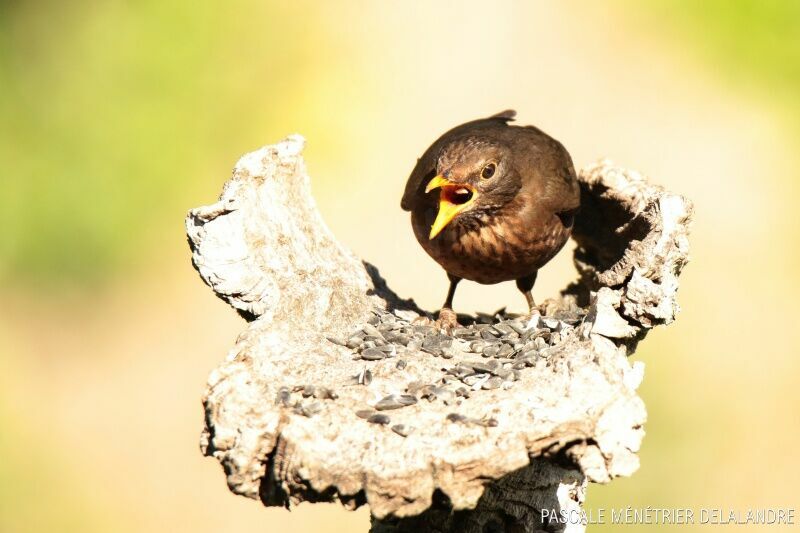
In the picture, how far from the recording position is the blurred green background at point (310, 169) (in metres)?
8.36

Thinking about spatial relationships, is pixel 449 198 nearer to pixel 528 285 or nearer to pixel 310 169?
pixel 528 285

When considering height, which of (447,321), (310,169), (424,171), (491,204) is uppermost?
(310,169)

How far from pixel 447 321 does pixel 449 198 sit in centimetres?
70

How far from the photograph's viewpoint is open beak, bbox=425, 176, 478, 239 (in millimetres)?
5340

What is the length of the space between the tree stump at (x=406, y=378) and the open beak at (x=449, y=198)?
610mm

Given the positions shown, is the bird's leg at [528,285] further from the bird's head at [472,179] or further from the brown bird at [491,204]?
the bird's head at [472,179]

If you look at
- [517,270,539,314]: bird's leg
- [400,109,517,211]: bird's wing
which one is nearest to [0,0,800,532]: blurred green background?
[517,270,539,314]: bird's leg

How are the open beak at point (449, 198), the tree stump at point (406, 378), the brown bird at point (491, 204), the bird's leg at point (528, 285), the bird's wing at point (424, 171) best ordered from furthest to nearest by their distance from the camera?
1. the bird's leg at point (528, 285)
2. the bird's wing at point (424, 171)
3. the brown bird at point (491, 204)
4. the open beak at point (449, 198)
5. the tree stump at point (406, 378)

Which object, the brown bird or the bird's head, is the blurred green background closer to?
the brown bird

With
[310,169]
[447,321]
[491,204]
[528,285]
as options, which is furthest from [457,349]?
[310,169]

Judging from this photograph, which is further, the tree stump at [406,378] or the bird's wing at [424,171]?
the bird's wing at [424,171]

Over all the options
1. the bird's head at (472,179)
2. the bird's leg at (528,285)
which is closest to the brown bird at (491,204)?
the bird's head at (472,179)

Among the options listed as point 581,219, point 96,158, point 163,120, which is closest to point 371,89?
point 163,120

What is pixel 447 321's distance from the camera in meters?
5.74
